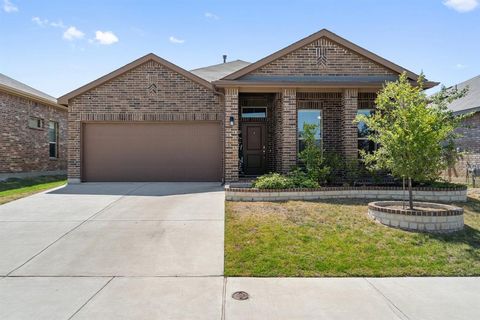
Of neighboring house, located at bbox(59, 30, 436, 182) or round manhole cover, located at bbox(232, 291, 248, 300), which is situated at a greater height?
neighboring house, located at bbox(59, 30, 436, 182)

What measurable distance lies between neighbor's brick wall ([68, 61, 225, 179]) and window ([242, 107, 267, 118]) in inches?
52.7

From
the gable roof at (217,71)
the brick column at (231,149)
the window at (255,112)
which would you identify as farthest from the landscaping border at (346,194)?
the gable roof at (217,71)

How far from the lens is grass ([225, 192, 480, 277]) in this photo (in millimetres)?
4629

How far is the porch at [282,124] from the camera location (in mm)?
10625

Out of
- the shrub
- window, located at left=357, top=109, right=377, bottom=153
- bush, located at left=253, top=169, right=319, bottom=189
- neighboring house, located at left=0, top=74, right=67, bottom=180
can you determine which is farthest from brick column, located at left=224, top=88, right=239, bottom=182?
neighboring house, located at left=0, top=74, right=67, bottom=180

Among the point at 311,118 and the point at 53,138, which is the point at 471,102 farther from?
the point at 53,138

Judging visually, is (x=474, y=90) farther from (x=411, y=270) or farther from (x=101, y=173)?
(x=101, y=173)

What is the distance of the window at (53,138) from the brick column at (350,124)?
1532 cm

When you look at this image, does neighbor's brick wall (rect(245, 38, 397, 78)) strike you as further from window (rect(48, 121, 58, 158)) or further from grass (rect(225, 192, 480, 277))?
window (rect(48, 121, 58, 158))

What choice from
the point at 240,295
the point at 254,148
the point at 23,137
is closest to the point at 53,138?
the point at 23,137

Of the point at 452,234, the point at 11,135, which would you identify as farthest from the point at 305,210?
the point at 11,135

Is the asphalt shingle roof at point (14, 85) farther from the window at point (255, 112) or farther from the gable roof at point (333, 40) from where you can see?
the gable roof at point (333, 40)

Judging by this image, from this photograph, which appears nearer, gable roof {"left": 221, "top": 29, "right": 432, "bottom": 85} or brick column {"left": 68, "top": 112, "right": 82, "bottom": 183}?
gable roof {"left": 221, "top": 29, "right": 432, "bottom": 85}

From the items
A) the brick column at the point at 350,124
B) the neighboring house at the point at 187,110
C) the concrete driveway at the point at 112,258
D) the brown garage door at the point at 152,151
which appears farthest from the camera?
the brown garage door at the point at 152,151
